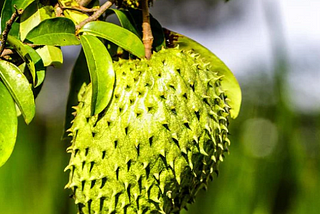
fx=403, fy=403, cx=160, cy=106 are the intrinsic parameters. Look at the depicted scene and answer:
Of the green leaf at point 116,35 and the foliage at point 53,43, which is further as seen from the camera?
the green leaf at point 116,35

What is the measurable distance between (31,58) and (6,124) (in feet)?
0.49

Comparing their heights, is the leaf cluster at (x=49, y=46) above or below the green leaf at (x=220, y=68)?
above

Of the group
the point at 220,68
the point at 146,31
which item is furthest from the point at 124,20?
the point at 220,68

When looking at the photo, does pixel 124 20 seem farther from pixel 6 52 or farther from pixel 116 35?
pixel 6 52

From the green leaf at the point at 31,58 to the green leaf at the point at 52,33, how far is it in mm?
29

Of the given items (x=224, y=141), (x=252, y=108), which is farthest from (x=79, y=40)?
(x=252, y=108)

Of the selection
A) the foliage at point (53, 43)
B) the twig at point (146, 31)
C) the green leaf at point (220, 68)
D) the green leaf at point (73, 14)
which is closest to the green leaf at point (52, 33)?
the foliage at point (53, 43)

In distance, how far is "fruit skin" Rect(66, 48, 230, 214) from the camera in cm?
94

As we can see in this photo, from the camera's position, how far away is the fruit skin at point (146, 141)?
94cm

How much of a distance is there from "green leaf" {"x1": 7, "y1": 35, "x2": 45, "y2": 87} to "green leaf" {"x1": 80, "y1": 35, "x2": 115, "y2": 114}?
0.10 m

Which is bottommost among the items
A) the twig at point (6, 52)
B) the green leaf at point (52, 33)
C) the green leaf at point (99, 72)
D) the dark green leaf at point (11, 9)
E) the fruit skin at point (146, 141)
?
the fruit skin at point (146, 141)

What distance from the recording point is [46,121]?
221 cm

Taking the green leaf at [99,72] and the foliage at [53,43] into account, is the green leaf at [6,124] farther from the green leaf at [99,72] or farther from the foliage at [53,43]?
the green leaf at [99,72]

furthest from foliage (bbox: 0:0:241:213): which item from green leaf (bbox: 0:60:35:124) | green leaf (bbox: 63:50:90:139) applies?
green leaf (bbox: 63:50:90:139)
